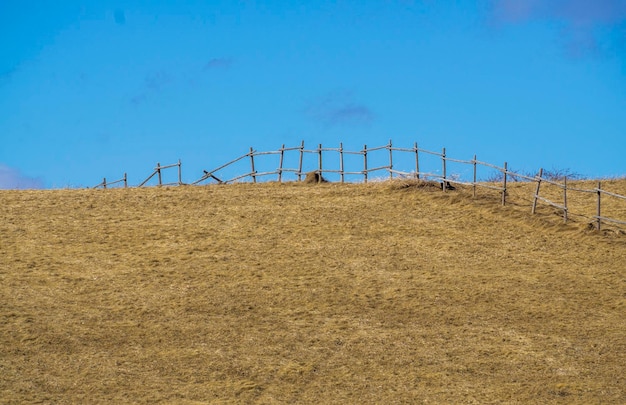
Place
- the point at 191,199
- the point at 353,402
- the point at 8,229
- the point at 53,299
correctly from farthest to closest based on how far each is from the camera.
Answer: the point at 191,199 → the point at 8,229 → the point at 53,299 → the point at 353,402

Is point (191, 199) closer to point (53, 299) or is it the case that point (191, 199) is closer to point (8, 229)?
point (8, 229)

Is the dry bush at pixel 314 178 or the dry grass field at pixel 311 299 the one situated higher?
the dry bush at pixel 314 178

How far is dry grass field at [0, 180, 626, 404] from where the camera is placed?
18.5m

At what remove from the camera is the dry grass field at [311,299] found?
18547 millimetres

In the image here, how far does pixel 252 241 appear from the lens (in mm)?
28594

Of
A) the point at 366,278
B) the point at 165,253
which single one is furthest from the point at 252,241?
the point at 366,278

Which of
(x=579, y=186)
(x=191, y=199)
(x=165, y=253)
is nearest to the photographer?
(x=165, y=253)

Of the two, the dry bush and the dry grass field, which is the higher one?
the dry bush

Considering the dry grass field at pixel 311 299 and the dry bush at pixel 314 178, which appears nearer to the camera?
the dry grass field at pixel 311 299

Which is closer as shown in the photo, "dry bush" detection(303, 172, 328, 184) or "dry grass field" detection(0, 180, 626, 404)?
"dry grass field" detection(0, 180, 626, 404)

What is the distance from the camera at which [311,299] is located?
77.3 feet

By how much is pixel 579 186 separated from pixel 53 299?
21710mm

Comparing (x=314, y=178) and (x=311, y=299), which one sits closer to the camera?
(x=311, y=299)

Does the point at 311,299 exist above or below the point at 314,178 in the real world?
below
